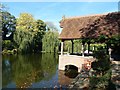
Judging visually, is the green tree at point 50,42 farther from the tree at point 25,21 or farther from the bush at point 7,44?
the bush at point 7,44

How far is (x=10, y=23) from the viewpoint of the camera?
58.8 meters

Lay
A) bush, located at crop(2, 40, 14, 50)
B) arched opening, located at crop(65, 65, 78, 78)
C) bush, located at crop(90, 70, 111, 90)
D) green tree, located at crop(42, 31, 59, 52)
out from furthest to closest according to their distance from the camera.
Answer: green tree, located at crop(42, 31, 59, 52), bush, located at crop(2, 40, 14, 50), arched opening, located at crop(65, 65, 78, 78), bush, located at crop(90, 70, 111, 90)

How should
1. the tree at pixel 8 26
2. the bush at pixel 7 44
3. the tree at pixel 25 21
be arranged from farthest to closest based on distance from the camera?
the tree at pixel 8 26 → the tree at pixel 25 21 → the bush at pixel 7 44

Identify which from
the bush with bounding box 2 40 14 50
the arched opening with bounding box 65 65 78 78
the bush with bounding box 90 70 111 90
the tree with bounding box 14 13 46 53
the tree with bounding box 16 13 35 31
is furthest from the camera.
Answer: the tree with bounding box 16 13 35 31

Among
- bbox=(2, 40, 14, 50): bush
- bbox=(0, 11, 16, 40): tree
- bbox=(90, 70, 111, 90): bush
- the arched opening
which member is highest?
bbox=(0, 11, 16, 40): tree

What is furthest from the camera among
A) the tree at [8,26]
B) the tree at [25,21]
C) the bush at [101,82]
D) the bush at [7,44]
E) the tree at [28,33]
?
the tree at [8,26]

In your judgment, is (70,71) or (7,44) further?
(7,44)

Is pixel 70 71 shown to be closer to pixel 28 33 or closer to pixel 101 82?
pixel 101 82

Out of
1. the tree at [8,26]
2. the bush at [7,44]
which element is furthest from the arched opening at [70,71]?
the tree at [8,26]

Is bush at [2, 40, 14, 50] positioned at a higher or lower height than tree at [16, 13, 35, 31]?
lower

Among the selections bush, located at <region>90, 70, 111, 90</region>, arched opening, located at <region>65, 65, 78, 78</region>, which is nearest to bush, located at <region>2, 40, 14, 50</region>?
arched opening, located at <region>65, 65, 78, 78</region>

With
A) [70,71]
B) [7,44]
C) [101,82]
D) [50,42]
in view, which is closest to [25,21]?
[7,44]

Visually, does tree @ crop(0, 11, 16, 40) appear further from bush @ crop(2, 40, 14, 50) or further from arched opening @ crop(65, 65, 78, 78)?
arched opening @ crop(65, 65, 78, 78)

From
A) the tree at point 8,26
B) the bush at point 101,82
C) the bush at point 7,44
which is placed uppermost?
the tree at point 8,26
